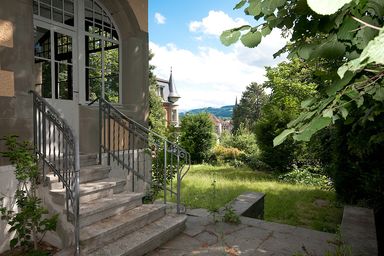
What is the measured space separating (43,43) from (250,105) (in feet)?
148

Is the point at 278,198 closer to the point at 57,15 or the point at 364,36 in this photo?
the point at 57,15

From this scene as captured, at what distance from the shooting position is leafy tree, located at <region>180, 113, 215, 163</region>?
16359 mm

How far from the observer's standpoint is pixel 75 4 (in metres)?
5.69

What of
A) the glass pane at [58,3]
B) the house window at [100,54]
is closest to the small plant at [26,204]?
the house window at [100,54]

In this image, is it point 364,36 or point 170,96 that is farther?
point 170,96

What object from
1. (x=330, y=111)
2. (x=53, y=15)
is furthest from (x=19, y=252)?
(x=330, y=111)

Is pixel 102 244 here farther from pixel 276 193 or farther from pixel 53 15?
pixel 276 193

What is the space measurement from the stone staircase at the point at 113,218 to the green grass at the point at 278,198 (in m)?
1.42

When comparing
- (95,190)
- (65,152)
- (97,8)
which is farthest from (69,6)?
(95,190)

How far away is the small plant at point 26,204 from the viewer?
12.1 ft

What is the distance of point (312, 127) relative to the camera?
127 cm

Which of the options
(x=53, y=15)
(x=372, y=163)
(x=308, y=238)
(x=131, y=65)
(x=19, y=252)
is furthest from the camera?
(x=131, y=65)

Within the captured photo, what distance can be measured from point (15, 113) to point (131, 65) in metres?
3.05

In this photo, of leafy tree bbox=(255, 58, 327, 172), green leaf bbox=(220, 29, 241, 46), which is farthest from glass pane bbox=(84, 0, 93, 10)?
leafy tree bbox=(255, 58, 327, 172)
